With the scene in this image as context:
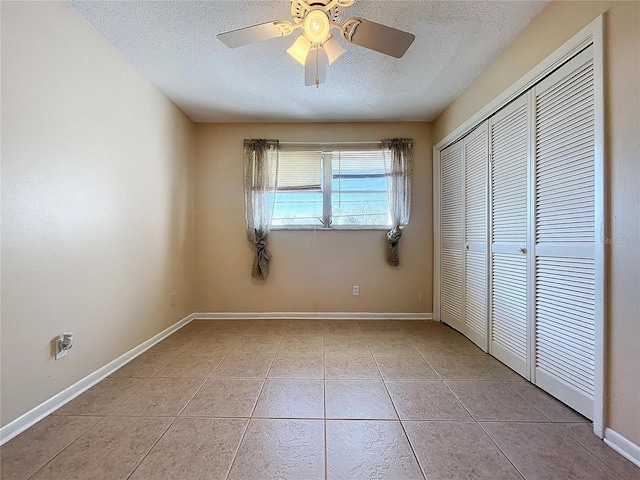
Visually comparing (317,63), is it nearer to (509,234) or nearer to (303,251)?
(509,234)

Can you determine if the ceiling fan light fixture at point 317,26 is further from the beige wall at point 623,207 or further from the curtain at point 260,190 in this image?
the curtain at point 260,190

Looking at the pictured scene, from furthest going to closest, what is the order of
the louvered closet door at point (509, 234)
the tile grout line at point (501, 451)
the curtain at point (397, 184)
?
the curtain at point (397, 184), the louvered closet door at point (509, 234), the tile grout line at point (501, 451)

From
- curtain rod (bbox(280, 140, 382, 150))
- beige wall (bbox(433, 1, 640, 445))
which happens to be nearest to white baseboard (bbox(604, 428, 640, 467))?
beige wall (bbox(433, 1, 640, 445))

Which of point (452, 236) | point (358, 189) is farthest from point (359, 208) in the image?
point (452, 236)

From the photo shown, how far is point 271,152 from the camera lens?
337cm

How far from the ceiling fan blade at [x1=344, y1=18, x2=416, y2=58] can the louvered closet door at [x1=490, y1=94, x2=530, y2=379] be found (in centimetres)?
104

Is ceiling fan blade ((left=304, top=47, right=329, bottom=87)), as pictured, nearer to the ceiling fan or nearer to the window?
the ceiling fan

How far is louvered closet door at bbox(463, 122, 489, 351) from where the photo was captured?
2457 millimetres

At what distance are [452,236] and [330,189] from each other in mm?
1465

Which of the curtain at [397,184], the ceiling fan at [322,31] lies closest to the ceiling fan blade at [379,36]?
the ceiling fan at [322,31]

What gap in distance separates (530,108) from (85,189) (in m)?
2.97

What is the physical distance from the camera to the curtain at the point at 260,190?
11.0 feet

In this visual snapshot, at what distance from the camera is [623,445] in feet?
4.14

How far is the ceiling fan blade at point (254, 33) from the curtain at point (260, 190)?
1.76 m
